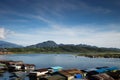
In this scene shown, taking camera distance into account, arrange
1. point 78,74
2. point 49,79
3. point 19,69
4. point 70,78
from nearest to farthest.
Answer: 1. point 49,79
2. point 70,78
3. point 78,74
4. point 19,69

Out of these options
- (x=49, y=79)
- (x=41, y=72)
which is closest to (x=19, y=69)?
(x=41, y=72)

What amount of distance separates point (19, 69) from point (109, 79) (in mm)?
44815

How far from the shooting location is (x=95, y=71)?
6275cm

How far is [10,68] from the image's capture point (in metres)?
85.9

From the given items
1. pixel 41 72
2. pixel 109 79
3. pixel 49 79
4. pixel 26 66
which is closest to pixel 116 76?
pixel 109 79

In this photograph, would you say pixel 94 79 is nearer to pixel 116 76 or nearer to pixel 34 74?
pixel 116 76

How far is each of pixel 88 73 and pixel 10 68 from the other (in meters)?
37.3

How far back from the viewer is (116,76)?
56.2 metres

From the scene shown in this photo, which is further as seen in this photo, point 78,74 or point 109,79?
point 78,74

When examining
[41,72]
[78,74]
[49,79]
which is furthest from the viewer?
[41,72]

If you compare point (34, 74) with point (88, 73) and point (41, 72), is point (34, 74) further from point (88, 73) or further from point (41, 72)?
point (88, 73)

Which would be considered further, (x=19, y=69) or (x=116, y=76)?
(x=19, y=69)

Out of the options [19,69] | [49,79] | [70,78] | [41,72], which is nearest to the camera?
[49,79]

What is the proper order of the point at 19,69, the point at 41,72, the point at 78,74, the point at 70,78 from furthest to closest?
the point at 19,69 < the point at 41,72 < the point at 78,74 < the point at 70,78
